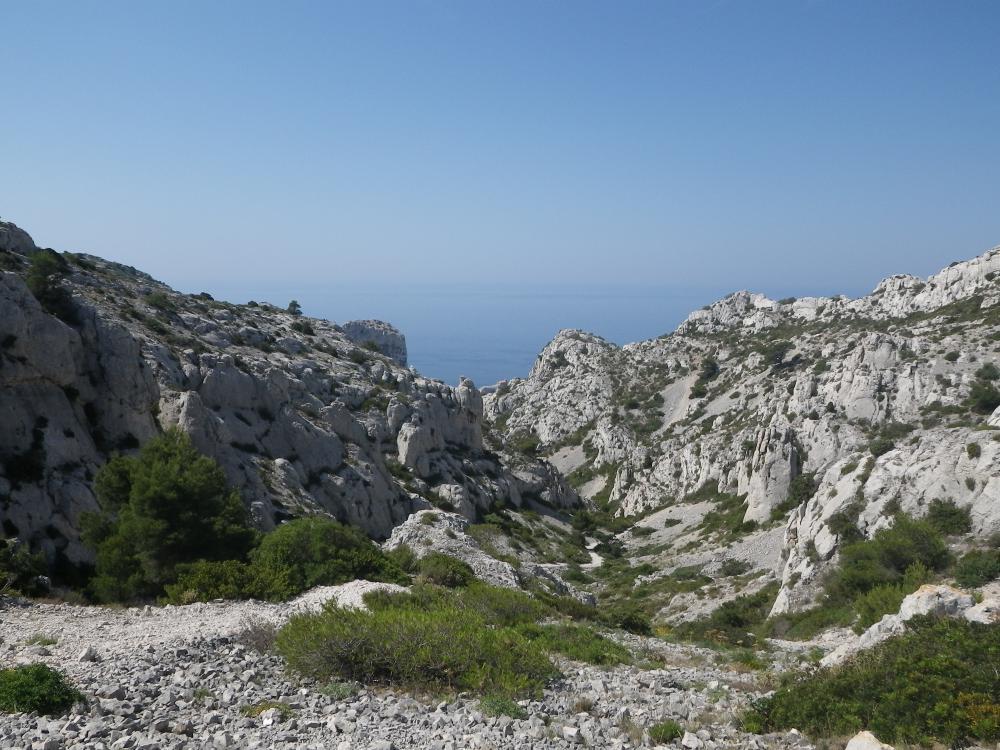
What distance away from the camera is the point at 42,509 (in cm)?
2561

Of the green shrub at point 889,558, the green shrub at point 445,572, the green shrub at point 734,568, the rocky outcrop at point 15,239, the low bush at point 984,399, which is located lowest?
the green shrub at point 734,568

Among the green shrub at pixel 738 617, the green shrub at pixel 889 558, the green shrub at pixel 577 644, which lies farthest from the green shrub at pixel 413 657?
the green shrub at pixel 889 558

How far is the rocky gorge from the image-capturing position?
1009 centimetres

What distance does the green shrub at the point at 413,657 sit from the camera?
11.0 m

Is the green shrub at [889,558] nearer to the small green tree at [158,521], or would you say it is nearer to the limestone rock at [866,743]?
the limestone rock at [866,743]

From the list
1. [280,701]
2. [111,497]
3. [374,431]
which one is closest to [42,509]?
[111,497]

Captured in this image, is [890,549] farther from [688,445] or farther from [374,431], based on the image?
[688,445]

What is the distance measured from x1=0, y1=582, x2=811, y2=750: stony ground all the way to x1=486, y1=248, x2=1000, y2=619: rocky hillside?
1699cm

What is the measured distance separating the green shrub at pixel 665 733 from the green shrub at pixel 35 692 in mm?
8465

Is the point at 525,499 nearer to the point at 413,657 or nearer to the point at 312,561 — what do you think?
the point at 312,561

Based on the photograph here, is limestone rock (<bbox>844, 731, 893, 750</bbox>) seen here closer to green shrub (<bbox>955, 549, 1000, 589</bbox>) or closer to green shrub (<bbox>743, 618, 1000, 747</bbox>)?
green shrub (<bbox>743, 618, 1000, 747</bbox>)

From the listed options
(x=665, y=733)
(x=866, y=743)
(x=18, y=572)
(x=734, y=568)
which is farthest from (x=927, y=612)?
(x=734, y=568)

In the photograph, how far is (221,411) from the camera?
4062 cm

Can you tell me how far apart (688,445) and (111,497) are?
61.2m
